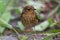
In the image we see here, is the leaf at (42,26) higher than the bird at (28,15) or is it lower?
lower

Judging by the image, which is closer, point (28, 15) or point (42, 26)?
point (28, 15)

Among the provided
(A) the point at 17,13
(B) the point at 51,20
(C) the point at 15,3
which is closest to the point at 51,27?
(B) the point at 51,20

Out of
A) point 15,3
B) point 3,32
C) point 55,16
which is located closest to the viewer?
point 3,32

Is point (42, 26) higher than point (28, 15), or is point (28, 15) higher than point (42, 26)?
point (28, 15)

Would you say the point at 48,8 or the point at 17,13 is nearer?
the point at 17,13

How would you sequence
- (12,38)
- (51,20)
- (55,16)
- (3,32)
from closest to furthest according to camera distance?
(12,38)
(3,32)
(51,20)
(55,16)

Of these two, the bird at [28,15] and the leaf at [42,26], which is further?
the leaf at [42,26]

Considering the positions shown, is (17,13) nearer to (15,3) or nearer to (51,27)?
(15,3)

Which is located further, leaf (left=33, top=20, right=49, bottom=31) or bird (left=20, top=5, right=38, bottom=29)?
leaf (left=33, top=20, right=49, bottom=31)

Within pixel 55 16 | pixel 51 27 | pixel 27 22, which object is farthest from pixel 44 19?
pixel 27 22

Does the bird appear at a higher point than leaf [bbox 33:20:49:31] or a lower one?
higher

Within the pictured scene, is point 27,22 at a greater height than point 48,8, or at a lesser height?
greater
